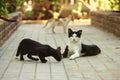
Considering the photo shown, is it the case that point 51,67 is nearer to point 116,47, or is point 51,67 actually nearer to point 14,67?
point 14,67

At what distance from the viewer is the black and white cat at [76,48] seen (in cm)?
1045

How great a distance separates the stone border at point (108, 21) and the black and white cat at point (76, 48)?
5.65 metres

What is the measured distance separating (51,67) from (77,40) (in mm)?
1405

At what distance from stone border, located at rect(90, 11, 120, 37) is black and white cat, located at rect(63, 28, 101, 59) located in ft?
18.5

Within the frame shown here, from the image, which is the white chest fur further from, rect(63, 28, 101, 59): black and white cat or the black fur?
the black fur

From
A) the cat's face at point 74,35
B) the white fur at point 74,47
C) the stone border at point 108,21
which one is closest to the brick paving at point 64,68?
the white fur at point 74,47

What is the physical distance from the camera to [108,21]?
1914 cm

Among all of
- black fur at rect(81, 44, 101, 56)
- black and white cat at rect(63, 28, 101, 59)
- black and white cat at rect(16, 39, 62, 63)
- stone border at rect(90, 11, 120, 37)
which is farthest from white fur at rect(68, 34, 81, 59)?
stone border at rect(90, 11, 120, 37)

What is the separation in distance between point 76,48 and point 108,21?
877 centimetres

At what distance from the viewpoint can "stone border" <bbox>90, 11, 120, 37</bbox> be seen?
668 inches

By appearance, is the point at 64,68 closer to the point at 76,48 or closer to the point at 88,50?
the point at 76,48

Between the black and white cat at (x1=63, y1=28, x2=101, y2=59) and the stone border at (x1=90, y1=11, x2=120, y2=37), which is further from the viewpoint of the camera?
the stone border at (x1=90, y1=11, x2=120, y2=37)

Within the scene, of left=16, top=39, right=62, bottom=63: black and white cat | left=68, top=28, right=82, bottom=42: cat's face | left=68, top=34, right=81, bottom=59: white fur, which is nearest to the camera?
left=16, top=39, right=62, bottom=63: black and white cat

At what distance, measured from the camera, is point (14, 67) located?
9.41 metres
